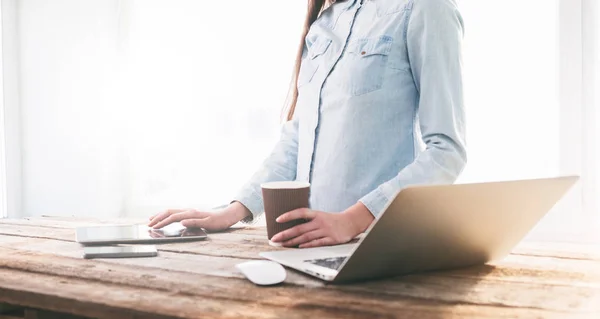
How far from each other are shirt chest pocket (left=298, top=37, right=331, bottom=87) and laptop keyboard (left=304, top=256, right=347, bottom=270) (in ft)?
2.27

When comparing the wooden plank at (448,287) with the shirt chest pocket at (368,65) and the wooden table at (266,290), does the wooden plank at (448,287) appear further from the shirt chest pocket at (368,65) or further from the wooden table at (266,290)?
the shirt chest pocket at (368,65)

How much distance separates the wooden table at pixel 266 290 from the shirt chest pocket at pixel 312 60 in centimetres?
59

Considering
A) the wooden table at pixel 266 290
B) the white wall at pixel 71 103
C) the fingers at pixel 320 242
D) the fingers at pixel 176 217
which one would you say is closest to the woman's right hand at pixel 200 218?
the fingers at pixel 176 217

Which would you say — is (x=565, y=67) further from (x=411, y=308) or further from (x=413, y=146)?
(x=411, y=308)

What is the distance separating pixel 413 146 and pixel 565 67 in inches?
56.3

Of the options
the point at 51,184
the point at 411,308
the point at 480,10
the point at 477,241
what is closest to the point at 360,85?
the point at 477,241

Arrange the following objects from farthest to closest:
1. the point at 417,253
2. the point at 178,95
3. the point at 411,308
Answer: the point at 178,95
the point at 417,253
the point at 411,308

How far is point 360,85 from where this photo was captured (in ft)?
4.59

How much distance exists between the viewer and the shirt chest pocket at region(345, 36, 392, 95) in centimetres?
137

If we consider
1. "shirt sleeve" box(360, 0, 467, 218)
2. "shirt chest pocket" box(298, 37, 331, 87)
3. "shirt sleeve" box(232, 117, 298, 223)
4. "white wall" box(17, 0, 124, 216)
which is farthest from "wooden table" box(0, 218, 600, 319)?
"white wall" box(17, 0, 124, 216)

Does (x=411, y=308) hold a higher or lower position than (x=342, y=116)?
lower

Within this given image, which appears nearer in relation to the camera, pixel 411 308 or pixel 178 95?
pixel 411 308

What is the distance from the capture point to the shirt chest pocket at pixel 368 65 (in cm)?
137

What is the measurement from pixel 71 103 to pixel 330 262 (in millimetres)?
2815
